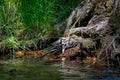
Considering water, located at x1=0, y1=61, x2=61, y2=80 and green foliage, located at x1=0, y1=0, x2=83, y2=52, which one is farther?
green foliage, located at x1=0, y1=0, x2=83, y2=52

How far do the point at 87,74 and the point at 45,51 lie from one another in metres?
3.05

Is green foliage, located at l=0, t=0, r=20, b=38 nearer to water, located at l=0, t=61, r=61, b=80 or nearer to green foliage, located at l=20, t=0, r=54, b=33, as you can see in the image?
green foliage, located at l=20, t=0, r=54, b=33

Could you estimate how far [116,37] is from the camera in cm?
980

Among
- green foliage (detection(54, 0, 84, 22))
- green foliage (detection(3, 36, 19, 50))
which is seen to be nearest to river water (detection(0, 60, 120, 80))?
green foliage (detection(3, 36, 19, 50))

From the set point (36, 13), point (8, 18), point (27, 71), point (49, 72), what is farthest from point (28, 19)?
point (49, 72)

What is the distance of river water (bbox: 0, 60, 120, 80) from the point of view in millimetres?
7859

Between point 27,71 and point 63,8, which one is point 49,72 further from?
point 63,8

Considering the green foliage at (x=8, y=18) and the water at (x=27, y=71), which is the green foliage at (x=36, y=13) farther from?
the water at (x=27, y=71)

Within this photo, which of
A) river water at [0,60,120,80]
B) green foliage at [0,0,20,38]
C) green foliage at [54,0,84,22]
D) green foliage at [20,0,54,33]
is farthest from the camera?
green foliage at [54,0,84,22]

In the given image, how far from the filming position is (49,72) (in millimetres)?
8547

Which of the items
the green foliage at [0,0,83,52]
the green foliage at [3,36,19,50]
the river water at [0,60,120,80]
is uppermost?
the green foliage at [0,0,83,52]

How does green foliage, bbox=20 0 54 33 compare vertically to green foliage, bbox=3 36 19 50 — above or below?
above

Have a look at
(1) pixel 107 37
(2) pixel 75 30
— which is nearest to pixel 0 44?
(2) pixel 75 30

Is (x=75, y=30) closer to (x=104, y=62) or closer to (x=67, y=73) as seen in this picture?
(x=104, y=62)
